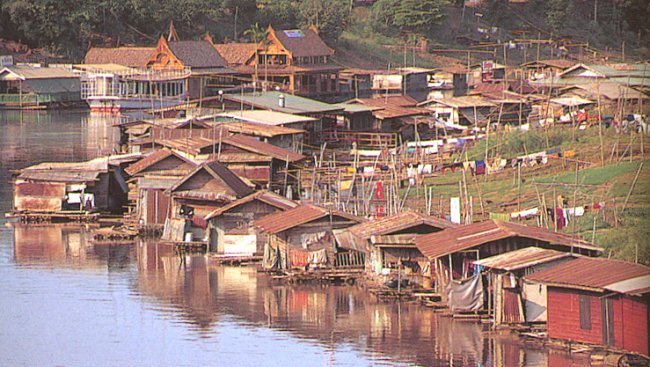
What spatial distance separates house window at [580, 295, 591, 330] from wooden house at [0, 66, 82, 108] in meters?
41.2

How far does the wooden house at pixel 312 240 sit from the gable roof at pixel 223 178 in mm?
2947

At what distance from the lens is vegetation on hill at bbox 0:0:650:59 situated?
6412cm

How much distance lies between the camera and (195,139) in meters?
32.3

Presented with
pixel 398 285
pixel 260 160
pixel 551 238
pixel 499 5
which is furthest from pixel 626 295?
pixel 499 5

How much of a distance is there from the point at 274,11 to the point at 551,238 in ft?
172

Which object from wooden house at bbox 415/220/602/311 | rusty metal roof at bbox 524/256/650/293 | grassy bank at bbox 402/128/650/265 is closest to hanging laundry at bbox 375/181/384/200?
grassy bank at bbox 402/128/650/265

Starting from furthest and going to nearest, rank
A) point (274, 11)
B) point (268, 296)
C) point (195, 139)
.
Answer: point (274, 11)
point (195, 139)
point (268, 296)

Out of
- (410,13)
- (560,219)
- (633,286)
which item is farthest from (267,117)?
(410,13)

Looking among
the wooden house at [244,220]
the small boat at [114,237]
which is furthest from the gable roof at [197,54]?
the wooden house at [244,220]

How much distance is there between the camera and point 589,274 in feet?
58.5

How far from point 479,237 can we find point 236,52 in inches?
1604

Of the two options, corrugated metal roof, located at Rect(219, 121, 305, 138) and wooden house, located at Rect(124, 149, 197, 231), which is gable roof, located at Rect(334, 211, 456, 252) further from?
corrugated metal roof, located at Rect(219, 121, 305, 138)

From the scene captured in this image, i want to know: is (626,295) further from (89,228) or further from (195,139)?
(195,139)

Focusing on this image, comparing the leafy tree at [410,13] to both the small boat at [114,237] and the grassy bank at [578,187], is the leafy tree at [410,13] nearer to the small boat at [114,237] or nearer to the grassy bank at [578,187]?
the grassy bank at [578,187]
